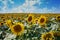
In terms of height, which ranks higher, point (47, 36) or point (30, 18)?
point (30, 18)

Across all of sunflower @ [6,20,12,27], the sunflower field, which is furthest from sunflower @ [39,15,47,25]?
sunflower @ [6,20,12,27]

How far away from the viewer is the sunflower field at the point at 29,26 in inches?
53.8

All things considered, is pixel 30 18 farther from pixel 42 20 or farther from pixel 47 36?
pixel 47 36

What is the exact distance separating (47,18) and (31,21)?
150mm

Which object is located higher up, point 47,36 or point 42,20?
point 42,20

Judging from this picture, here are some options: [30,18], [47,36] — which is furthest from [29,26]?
[47,36]

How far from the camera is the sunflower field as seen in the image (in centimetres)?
137

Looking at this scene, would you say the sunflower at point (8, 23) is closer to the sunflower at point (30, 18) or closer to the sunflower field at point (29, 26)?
the sunflower field at point (29, 26)

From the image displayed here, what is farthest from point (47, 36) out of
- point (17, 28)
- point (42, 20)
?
point (17, 28)

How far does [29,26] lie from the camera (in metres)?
1.42

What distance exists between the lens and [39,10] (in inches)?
56.7

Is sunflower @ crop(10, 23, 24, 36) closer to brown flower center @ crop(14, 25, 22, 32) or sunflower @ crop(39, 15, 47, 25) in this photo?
brown flower center @ crop(14, 25, 22, 32)

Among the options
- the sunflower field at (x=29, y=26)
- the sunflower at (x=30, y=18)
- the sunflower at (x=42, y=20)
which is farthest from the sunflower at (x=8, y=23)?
the sunflower at (x=42, y=20)

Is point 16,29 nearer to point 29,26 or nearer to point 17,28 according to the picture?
point 17,28
